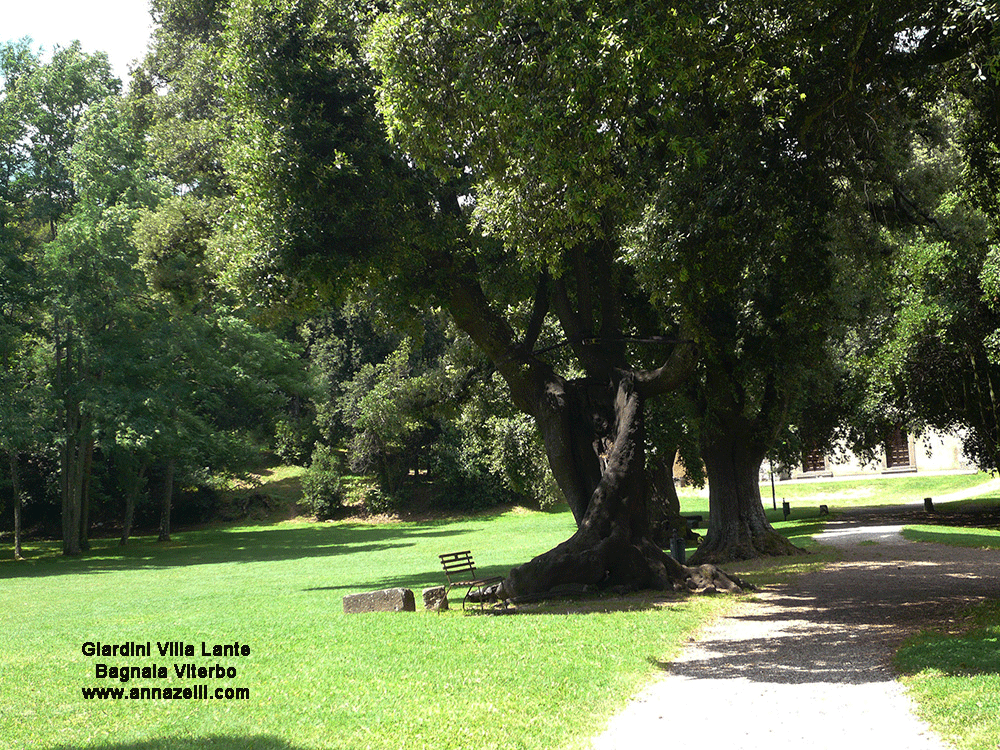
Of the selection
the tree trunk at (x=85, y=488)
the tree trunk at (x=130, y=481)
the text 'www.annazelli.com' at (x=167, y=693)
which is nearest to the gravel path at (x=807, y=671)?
the text 'www.annazelli.com' at (x=167, y=693)

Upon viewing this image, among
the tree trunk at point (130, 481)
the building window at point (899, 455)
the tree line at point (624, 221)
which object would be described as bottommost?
the building window at point (899, 455)

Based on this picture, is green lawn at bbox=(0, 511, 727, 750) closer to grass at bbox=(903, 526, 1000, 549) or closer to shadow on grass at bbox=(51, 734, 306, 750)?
shadow on grass at bbox=(51, 734, 306, 750)

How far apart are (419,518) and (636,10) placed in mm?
41999

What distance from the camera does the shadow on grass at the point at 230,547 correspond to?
92.3 feet

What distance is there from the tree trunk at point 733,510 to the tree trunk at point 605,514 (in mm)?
5675

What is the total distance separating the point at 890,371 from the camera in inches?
827

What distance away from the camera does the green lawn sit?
20.1ft

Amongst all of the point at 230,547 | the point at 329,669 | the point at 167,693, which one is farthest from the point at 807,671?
the point at 230,547

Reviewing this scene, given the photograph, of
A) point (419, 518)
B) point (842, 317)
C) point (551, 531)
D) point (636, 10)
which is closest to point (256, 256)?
point (636, 10)

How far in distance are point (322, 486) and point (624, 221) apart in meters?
37.9

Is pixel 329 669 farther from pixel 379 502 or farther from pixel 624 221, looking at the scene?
pixel 379 502

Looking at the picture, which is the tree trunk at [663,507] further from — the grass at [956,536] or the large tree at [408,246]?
the large tree at [408,246]

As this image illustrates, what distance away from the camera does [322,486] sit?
47.4 m

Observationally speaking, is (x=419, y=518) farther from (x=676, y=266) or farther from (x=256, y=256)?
(x=676, y=266)
